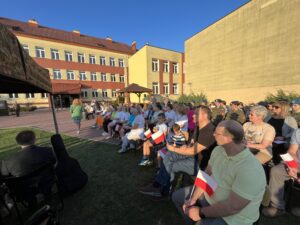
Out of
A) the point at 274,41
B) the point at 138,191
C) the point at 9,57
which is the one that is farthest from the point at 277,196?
A: the point at 274,41

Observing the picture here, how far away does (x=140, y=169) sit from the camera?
3.88 metres

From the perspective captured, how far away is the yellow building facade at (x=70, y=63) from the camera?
25.5 metres

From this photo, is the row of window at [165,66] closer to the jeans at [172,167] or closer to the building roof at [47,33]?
the building roof at [47,33]

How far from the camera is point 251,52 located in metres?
14.0

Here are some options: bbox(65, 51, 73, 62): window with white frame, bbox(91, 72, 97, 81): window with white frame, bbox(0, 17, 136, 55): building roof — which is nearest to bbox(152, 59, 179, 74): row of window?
bbox(91, 72, 97, 81): window with white frame

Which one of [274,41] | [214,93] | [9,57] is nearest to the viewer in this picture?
[9,57]

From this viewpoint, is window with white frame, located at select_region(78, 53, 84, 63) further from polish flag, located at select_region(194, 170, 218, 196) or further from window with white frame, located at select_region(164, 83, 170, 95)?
polish flag, located at select_region(194, 170, 218, 196)

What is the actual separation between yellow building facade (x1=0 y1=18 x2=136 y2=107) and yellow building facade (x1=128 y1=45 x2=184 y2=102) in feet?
28.0

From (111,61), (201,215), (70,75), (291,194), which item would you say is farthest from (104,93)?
(201,215)

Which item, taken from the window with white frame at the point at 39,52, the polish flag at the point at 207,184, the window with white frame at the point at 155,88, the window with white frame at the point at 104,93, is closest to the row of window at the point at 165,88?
the window with white frame at the point at 155,88

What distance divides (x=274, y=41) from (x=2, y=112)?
97.7ft

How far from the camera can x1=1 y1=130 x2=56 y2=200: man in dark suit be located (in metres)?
2.26

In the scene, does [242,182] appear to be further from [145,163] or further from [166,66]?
[166,66]

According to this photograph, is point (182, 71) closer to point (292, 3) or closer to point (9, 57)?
point (292, 3)
